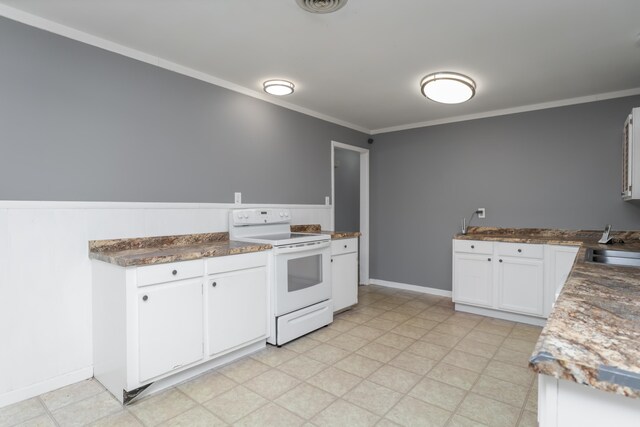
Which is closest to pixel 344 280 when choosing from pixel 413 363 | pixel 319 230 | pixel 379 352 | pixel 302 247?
pixel 319 230

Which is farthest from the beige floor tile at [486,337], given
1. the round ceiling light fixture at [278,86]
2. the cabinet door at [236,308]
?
the round ceiling light fixture at [278,86]

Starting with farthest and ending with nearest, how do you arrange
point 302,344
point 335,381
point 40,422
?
point 302,344
point 335,381
point 40,422

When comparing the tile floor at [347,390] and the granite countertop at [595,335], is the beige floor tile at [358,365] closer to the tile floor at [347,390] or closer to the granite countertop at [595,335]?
the tile floor at [347,390]

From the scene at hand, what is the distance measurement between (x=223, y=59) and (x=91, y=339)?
223 centimetres

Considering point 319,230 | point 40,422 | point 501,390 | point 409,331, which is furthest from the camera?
point 319,230

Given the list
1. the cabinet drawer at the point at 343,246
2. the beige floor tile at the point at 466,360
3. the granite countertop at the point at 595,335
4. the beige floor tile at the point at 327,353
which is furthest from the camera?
the cabinet drawer at the point at 343,246

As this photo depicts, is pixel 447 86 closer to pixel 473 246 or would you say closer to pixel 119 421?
pixel 473 246

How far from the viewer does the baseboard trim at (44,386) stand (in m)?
2.03

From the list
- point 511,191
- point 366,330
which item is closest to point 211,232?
point 366,330

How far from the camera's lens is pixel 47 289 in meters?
2.18

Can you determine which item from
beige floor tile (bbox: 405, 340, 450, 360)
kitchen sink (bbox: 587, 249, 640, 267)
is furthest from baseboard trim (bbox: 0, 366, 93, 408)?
kitchen sink (bbox: 587, 249, 640, 267)

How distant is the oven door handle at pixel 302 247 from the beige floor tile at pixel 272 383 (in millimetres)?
914

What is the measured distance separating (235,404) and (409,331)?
179 cm

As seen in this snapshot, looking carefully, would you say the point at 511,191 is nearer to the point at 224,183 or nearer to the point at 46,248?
the point at 224,183
